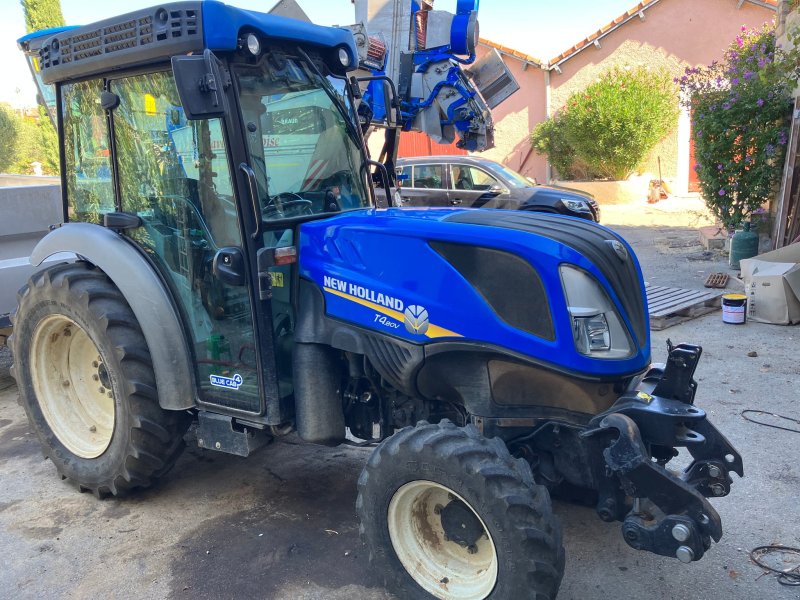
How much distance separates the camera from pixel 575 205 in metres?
11.1

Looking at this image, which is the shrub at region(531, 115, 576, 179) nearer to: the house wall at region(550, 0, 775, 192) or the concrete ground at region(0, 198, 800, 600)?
the house wall at region(550, 0, 775, 192)

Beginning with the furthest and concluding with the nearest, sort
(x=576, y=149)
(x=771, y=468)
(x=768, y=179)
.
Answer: (x=576, y=149), (x=768, y=179), (x=771, y=468)

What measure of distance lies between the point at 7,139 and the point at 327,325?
23322 millimetres

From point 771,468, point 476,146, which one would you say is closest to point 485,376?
point 771,468

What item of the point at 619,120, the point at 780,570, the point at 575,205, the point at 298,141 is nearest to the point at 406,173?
the point at 575,205

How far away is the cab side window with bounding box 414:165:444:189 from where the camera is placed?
37.5ft

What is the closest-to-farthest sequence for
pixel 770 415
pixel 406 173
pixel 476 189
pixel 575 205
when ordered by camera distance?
pixel 770 415, pixel 575 205, pixel 476 189, pixel 406 173

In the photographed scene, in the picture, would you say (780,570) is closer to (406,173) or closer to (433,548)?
(433,548)

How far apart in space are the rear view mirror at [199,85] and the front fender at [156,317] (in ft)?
3.26

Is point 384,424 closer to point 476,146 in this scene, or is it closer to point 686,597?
point 686,597

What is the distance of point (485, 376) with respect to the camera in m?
2.95

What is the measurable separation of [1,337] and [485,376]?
184 inches

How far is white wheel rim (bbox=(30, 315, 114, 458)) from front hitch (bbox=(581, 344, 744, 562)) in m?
2.82

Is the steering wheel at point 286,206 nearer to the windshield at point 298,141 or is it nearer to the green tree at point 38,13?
the windshield at point 298,141
